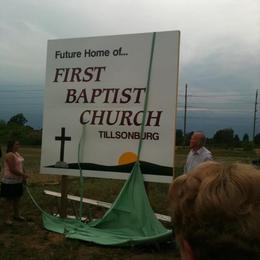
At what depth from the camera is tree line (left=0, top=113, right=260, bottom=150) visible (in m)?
60.2

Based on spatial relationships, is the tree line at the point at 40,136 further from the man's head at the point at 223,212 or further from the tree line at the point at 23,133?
the man's head at the point at 223,212

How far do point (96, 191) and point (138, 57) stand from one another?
18.3 feet

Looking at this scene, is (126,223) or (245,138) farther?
(245,138)

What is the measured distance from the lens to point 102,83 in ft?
27.8

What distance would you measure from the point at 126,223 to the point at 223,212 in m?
6.64

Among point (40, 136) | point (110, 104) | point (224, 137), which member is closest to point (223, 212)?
point (110, 104)

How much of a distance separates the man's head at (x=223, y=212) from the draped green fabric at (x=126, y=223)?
19.6ft

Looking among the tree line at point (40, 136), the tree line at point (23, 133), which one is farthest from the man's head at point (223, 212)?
the tree line at point (23, 133)

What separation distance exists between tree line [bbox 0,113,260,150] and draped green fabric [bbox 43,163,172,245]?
44.4 meters

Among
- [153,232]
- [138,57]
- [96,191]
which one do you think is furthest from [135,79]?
[96,191]

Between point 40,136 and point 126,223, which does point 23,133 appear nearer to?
point 40,136

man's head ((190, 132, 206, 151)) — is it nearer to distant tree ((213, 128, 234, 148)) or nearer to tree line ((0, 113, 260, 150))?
tree line ((0, 113, 260, 150))

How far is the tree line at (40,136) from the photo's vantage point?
60.2 meters

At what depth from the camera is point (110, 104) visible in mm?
8359
